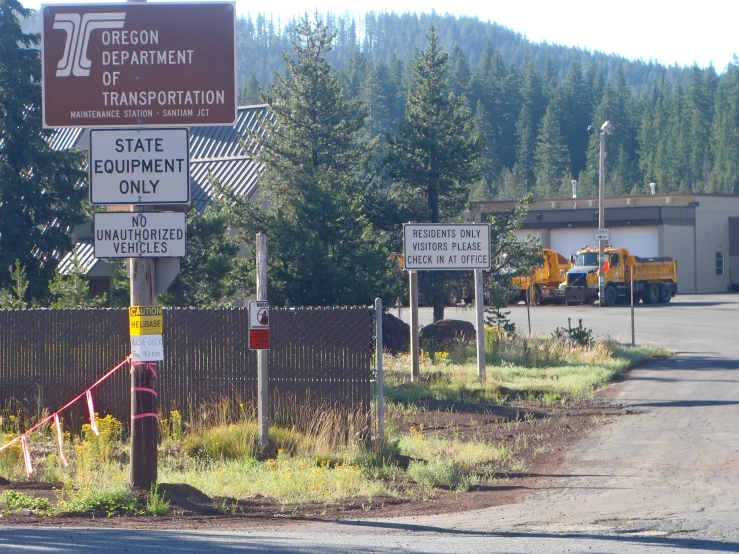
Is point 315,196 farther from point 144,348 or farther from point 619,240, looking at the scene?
point 619,240

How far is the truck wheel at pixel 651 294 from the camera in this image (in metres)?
45.1

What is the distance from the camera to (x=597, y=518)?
7.95m

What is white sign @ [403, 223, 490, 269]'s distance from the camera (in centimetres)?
1642

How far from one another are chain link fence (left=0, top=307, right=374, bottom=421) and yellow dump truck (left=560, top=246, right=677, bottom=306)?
32.7m

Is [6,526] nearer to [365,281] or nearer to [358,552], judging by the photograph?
[358,552]

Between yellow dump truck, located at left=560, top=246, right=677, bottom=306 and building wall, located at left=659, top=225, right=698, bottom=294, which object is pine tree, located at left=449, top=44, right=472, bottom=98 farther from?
yellow dump truck, located at left=560, top=246, right=677, bottom=306

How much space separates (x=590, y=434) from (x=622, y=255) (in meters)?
33.4

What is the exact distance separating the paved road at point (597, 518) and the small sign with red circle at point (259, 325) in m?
3.14

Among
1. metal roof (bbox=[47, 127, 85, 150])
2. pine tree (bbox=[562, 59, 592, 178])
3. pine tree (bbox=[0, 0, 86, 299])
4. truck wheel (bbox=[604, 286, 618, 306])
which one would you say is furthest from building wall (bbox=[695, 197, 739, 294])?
pine tree (bbox=[562, 59, 592, 178])

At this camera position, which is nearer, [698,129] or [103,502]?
[103,502]

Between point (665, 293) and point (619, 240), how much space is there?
13.5m

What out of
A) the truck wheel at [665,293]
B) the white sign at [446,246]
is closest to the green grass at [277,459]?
the white sign at [446,246]

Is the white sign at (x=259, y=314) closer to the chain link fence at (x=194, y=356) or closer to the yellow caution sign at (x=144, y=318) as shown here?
the chain link fence at (x=194, y=356)

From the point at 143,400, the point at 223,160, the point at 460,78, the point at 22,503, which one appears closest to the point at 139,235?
the point at 143,400
